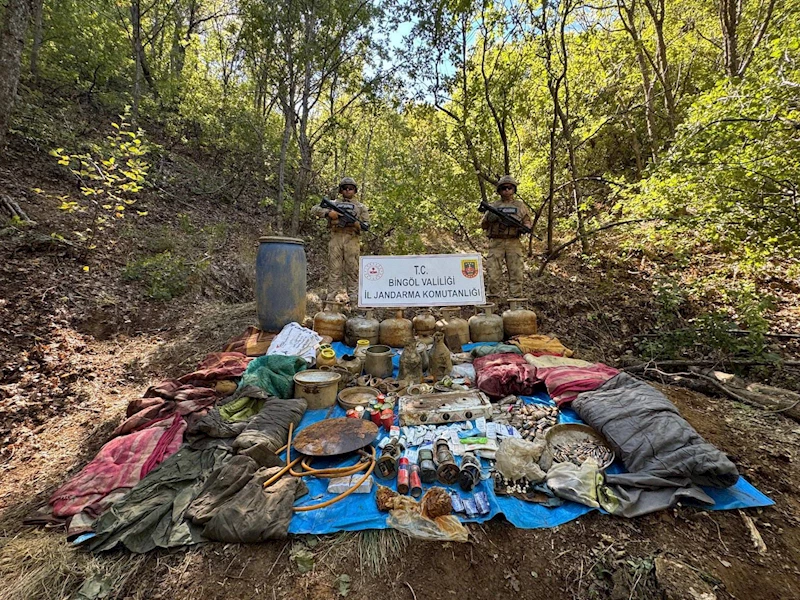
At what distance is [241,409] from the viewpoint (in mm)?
2818

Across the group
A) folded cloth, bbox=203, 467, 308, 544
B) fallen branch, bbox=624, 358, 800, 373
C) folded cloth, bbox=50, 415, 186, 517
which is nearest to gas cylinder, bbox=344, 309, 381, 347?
folded cloth, bbox=50, 415, 186, 517

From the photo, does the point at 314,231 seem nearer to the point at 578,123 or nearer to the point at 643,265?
the point at 578,123

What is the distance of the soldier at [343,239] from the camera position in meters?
5.04

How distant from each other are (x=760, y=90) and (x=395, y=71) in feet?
20.1

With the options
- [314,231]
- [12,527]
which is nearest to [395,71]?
[314,231]

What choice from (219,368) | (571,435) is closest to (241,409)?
(219,368)

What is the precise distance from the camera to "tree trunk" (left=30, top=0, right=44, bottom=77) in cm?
747

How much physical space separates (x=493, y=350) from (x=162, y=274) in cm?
522

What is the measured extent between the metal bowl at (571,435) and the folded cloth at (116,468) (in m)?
2.63

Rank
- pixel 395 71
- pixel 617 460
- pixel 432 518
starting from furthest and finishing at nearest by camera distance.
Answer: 1. pixel 395 71
2. pixel 617 460
3. pixel 432 518

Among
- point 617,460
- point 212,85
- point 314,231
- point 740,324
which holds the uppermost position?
point 212,85

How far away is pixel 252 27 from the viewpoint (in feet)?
22.7

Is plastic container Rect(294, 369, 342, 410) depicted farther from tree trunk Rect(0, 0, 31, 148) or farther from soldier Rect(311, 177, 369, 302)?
tree trunk Rect(0, 0, 31, 148)

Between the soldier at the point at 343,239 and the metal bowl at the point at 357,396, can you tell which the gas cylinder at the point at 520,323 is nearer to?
the metal bowl at the point at 357,396
